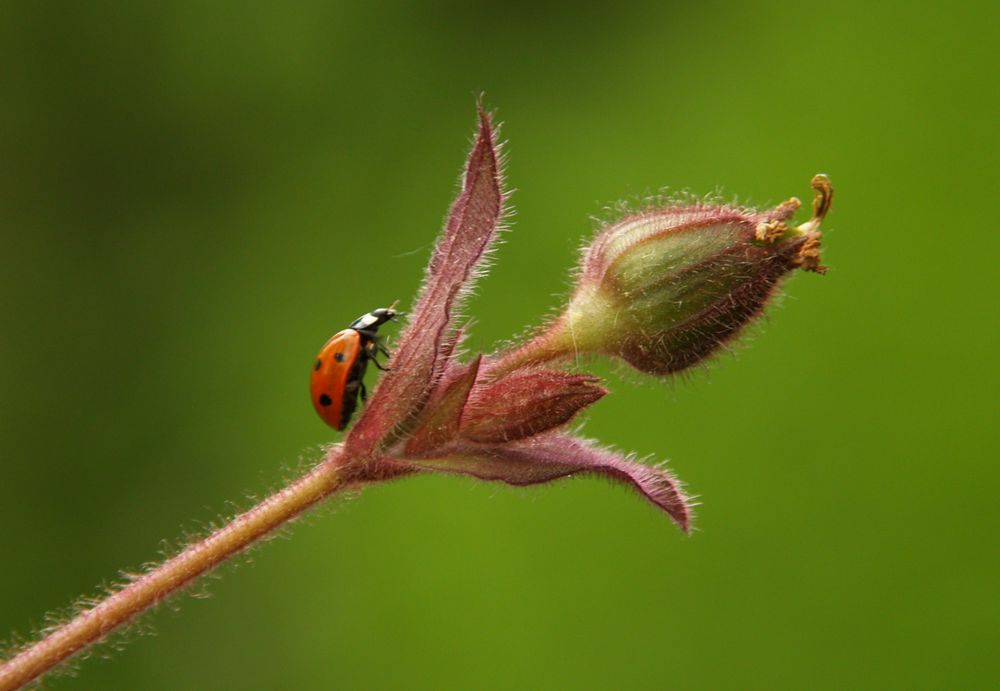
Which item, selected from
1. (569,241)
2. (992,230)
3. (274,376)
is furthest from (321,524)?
(992,230)

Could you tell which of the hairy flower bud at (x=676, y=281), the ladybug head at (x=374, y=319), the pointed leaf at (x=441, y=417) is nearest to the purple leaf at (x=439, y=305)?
the pointed leaf at (x=441, y=417)

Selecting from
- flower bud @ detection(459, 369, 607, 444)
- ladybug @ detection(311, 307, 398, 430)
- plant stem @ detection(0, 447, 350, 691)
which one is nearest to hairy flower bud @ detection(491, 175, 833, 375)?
flower bud @ detection(459, 369, 607, 444)

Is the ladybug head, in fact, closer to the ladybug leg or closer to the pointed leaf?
the ladybug leg

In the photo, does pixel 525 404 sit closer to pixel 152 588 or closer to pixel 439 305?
pixel 439 305

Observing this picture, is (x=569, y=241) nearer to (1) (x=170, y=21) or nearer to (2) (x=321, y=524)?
(2) (x=321, y=524)

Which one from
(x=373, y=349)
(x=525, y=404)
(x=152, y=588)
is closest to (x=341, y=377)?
(x=373, y=349)

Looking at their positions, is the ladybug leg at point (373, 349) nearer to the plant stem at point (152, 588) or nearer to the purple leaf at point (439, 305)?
the purple leaf at point (439, 305)

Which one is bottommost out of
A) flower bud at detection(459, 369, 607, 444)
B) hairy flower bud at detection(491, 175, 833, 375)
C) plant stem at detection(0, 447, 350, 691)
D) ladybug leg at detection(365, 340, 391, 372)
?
plant stem at detection(0, 447, 350, 691)
